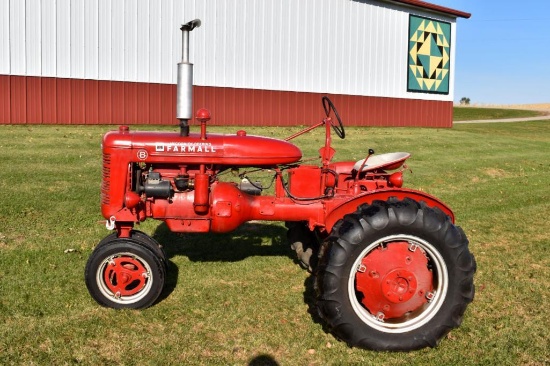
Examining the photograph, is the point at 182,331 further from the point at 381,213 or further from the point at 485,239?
the point at 485,239

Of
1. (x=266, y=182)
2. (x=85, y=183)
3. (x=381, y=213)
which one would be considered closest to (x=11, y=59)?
(x=85, y=183)

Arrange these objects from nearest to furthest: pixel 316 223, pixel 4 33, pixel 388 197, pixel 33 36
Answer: pixel 388 197 < pixel 316 223 < pixel 4 33 < pixel 33 36

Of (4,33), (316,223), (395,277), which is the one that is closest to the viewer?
(395,277)

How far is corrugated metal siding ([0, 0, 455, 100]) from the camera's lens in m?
15.3

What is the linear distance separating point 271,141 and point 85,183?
522cm

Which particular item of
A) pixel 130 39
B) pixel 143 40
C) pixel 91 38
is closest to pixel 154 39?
pixel 143 40

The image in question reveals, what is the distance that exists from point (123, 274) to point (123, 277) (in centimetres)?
2

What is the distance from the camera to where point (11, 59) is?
14914mm

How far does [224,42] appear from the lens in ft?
60.0

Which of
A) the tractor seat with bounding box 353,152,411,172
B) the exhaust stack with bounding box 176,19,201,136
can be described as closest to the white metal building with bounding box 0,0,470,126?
the exhaust stack with bounding box 176,19,201,136

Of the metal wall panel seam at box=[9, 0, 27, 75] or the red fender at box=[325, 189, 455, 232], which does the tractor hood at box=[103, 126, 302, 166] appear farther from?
the metal wall panel seam at box=[9, 0, 27, 75]

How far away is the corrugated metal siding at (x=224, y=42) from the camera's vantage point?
15.3 m

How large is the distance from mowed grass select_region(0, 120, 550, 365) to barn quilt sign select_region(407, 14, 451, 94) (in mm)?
15409

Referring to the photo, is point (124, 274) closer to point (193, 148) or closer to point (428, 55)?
point (193, 148)
